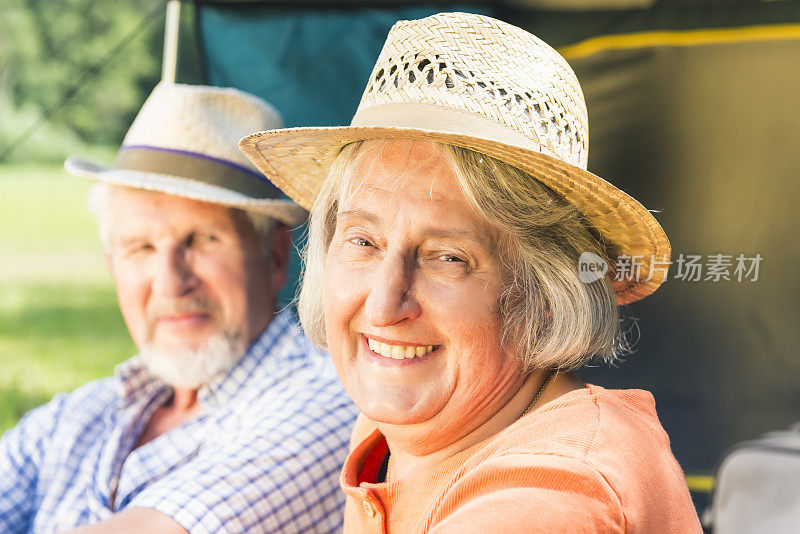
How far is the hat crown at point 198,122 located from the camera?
2.61 m

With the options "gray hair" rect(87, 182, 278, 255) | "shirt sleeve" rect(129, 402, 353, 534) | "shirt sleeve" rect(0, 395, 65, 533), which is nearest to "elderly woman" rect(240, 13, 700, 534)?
"shirt sleeve" rect(129, 402, 353, 534)

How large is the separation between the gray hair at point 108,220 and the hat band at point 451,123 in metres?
1.20

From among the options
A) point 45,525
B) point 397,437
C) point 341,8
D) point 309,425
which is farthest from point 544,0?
point 45,525

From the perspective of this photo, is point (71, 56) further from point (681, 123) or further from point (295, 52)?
point (681, 123)

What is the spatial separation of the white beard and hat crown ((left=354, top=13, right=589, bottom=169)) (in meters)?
1.22

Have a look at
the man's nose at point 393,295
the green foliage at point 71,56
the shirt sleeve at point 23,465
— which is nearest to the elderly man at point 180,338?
the shirt sleeve at point 23,465

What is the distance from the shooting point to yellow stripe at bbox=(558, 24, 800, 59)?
8.80 feet

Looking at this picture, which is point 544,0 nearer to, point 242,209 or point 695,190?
point 695,190

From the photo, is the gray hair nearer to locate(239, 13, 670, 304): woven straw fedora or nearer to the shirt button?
locate(239, 13, 670, 304): woven straw fedora

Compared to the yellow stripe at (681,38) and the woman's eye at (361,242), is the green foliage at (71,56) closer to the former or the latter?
the yellow stripe at (681,38)

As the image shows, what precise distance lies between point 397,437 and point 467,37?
743 millimetres

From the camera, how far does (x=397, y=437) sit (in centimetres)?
156

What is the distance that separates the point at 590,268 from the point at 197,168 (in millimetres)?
1416

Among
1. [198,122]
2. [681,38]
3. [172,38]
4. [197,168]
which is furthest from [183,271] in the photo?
[681,38]
